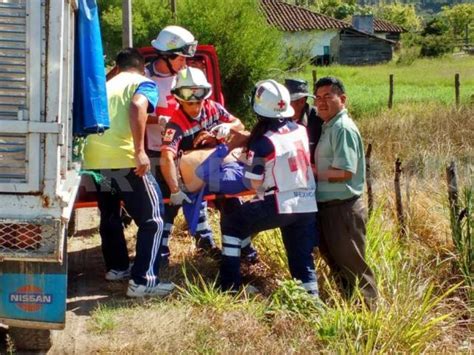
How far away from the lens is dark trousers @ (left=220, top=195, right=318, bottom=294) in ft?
19.1

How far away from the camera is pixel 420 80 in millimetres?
39625

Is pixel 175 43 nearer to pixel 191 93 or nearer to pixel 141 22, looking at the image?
pixel 191 93

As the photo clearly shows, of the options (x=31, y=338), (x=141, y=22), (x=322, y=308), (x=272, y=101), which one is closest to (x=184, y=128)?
(x=272, y=101)

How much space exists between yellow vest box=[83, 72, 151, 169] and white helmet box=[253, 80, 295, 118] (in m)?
0.84

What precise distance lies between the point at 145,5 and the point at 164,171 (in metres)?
14.4

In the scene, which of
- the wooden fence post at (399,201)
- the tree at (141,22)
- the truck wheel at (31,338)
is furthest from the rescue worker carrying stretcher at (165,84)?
the tree at (141,22)

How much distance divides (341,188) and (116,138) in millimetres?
1578

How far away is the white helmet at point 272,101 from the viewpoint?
5.76 m

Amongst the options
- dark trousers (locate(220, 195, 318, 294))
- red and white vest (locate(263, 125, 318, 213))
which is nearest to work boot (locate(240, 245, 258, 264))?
dark trousers (locate(220, 195, 318, 294))

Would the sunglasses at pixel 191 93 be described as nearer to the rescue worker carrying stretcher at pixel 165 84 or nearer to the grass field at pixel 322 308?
the rescue worker carrying stretcher at pixel 165 84

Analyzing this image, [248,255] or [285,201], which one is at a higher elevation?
[285,201]

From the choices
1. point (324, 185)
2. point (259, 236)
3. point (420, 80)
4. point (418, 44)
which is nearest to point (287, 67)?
point (259, 236)

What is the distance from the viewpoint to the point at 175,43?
659cm

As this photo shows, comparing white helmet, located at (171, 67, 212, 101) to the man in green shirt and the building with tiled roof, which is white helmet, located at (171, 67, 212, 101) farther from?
the building with tiled roof
